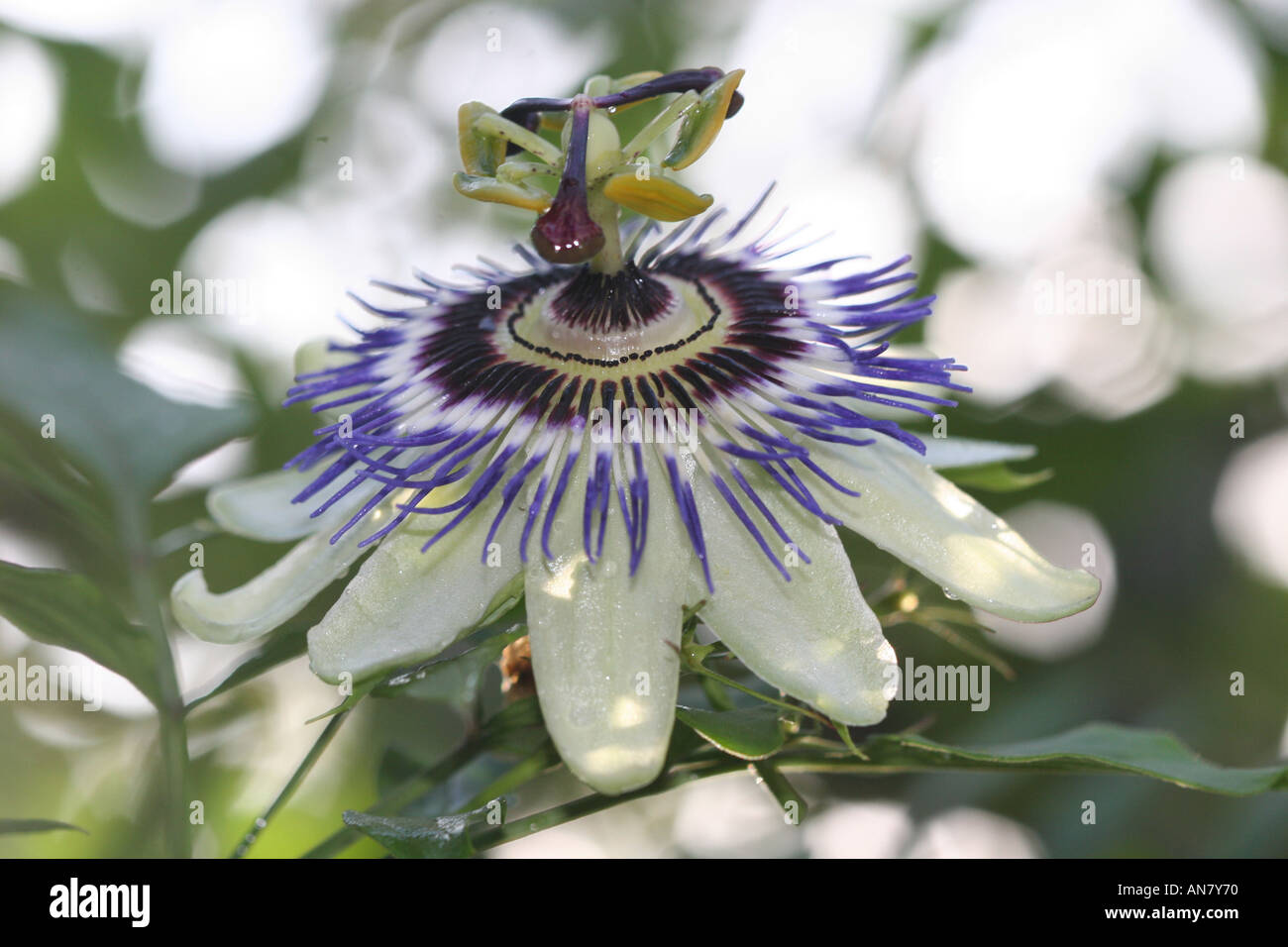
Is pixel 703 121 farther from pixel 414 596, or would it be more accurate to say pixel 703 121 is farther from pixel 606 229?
pixel 414 596

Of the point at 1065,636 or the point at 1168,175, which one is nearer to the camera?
the point at 1065,636

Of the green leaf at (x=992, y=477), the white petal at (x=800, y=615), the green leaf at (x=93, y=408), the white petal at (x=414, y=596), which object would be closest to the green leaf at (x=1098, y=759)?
the white petal at (x=800, y=615)

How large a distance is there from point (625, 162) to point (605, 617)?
0.58 metres

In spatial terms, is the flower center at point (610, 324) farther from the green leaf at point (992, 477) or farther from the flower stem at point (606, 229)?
the green leaf at point (992, 477)

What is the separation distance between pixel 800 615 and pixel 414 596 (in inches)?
16.5

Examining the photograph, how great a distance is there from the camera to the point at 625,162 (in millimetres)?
1443

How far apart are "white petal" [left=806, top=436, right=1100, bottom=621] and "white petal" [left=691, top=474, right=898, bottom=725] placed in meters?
0.07

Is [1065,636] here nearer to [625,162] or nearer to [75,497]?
[625,162]

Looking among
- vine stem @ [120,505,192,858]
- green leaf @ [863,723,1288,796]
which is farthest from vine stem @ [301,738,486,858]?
green leaf @ [863,723,1288,796]

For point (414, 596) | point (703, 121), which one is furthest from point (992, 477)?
point (414, 596)

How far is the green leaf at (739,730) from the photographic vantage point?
1.09m

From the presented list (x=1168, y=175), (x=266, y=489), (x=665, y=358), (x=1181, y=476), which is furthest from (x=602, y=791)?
(x=1168, y=175)

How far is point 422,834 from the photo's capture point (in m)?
1.12

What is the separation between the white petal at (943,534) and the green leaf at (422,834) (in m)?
0.54
